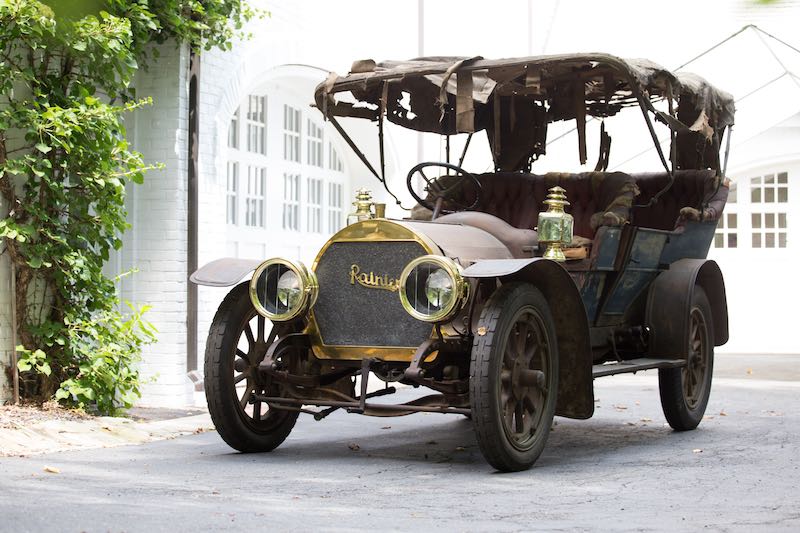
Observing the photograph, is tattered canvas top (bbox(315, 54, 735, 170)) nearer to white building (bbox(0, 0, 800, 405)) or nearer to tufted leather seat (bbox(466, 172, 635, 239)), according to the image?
tufted leather seat (bbox(466, 172, 635, 239))

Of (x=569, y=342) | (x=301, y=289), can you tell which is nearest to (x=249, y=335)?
(x=301, y=289)

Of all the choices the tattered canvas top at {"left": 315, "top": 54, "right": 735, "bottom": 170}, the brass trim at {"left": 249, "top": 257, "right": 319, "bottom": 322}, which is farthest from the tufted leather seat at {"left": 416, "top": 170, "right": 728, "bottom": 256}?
the brass trim at {"left": 249, "top": 257, "right": 319, "bottom": 322}

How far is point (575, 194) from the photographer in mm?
7961

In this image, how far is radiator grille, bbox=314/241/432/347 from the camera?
6141mm

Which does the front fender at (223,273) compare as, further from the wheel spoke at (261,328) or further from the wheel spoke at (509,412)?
the wheel spoke at (509,412)

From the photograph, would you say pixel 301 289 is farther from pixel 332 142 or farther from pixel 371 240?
pixel 332 142

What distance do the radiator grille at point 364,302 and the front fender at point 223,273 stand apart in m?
0.41

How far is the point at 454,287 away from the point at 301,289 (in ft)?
2.99

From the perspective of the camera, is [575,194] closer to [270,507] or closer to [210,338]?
[210,338]

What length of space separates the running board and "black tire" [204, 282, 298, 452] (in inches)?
68.0

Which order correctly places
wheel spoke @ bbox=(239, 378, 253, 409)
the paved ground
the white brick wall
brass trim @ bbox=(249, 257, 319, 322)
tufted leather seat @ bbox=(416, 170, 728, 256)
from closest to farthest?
the paved ground → brass trim @ bbox=(249, 257, 319, 322) → wheel spoke @ bbox=(239, 378, 253, 409) → tufted leather seat @ bbox=(416, 170, 728, 256) → the white brick wall

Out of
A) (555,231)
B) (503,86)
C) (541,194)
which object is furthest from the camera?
(541,194)

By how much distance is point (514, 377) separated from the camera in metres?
5.88

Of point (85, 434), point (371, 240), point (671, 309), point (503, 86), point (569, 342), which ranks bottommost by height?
point (85, 434)
